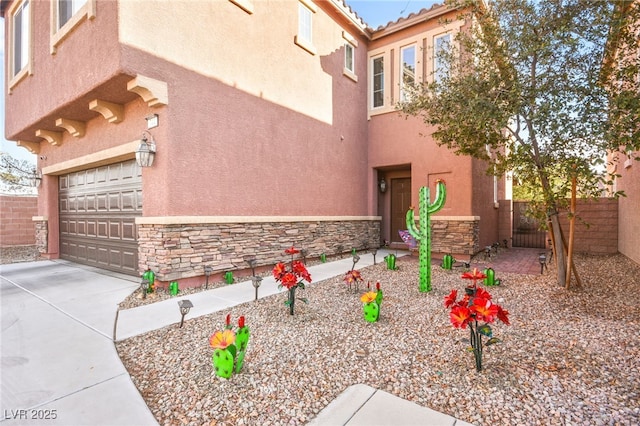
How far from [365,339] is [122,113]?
5.89 meters

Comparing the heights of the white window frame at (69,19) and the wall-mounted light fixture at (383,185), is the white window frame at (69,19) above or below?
above

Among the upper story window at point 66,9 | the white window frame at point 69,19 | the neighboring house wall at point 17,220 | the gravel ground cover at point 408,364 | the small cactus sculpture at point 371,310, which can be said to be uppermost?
the upper story window at point 66,9

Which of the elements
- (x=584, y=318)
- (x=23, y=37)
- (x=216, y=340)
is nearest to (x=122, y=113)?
(x=23, y=37)

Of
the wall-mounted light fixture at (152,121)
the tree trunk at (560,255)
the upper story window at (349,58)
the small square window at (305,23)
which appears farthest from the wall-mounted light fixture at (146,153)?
the tree trunk at (560,255)

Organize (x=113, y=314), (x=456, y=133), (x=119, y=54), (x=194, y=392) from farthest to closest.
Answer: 1. (x=456, y=133)
2. (x=119, y=54)
3. (x=113, y=314)
4. (x=194, y=392)

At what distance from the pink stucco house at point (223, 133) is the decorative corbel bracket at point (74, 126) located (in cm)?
3

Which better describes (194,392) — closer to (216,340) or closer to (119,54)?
(216,340)

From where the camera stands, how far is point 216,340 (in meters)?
2.30

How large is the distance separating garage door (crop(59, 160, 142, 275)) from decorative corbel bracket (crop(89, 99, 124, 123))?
0.84 m

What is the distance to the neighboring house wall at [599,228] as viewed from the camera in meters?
8.32

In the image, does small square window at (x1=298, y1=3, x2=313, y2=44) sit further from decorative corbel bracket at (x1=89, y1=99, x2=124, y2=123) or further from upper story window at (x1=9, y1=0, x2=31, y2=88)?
upper story window at (x1=9, y1=0, x2=31, y2=88)

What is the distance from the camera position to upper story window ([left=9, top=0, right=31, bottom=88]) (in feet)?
23.8

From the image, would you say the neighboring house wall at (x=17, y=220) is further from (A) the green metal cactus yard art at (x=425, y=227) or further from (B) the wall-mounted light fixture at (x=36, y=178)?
(A) the green metal cactus yard art at (x=425, y=227)

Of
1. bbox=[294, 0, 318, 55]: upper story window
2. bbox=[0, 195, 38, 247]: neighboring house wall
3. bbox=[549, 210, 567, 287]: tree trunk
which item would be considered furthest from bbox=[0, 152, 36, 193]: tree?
bbox=[549, 210, 567, 287]: tree trunk
